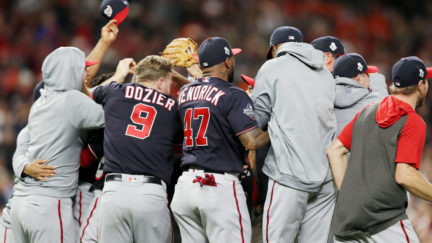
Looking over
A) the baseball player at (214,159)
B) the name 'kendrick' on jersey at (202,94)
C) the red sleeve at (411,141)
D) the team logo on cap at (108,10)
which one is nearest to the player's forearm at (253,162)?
the baseball player at (214,159)

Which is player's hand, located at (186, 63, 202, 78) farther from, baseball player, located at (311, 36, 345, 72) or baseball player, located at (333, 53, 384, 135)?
baseball player, located at (333, 53, 384, 135)

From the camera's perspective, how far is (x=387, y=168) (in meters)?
4.23

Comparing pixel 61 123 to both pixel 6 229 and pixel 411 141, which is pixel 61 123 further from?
pixel 411 141

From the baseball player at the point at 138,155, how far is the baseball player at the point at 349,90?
1.33 metres

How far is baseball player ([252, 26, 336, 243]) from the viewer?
4719 mm

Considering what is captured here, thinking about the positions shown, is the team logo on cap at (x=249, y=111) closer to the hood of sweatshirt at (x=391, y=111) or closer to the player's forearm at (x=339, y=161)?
the player's forearm at (x=339, y=161)

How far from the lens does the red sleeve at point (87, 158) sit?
17.8 ft

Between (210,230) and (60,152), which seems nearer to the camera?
(210,230)

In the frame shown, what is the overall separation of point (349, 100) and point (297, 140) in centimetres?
71

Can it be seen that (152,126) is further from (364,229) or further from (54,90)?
(364,229)

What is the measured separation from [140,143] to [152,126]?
0.55 feet

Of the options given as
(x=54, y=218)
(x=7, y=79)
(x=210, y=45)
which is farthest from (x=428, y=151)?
(x=7, y=79)

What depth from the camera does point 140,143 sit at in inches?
196

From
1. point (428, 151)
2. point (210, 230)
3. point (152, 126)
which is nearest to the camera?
point (210, 230)
